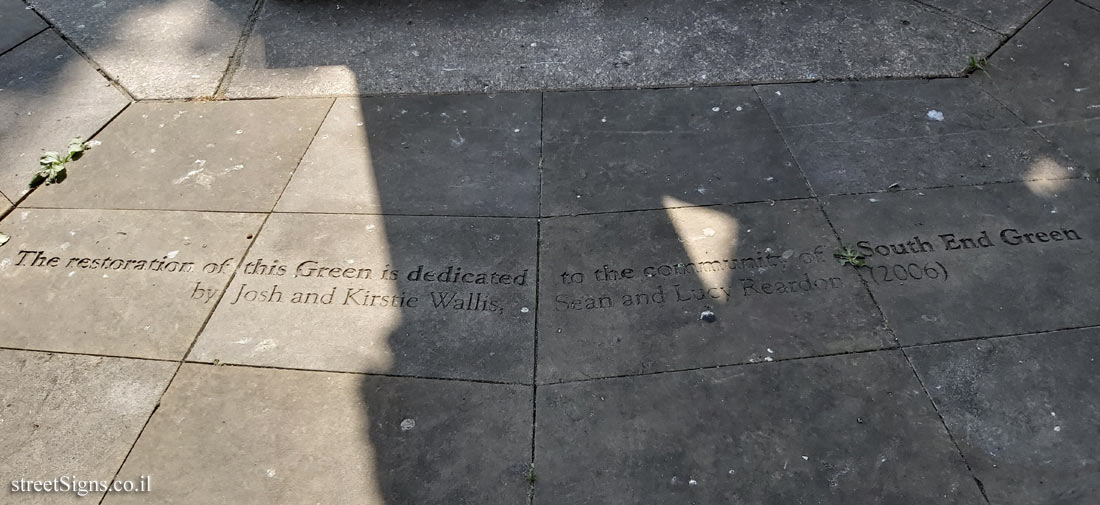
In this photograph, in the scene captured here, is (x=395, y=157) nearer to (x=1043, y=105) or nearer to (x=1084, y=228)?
(x=1084, y=228)

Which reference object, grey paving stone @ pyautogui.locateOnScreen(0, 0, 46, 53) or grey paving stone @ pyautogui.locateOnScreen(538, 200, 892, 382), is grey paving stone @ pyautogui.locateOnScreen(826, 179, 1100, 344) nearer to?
grey paving stone @ pyautogui.locateOnScreen(538, 200, 892, 382)

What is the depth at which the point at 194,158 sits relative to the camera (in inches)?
185

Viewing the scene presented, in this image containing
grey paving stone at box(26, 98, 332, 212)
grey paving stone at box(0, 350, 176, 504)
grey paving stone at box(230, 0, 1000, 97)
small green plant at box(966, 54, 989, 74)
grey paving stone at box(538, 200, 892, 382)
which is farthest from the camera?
grey paving stone at box(230, 0, 1000, 97)

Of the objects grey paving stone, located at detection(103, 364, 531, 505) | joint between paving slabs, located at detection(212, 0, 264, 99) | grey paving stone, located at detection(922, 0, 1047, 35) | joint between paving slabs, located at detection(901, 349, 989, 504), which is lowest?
joint between paving slabs, located at detection(901, 349, 989, 504)

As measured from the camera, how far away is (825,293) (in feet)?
11.8

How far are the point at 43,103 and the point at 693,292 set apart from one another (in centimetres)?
492

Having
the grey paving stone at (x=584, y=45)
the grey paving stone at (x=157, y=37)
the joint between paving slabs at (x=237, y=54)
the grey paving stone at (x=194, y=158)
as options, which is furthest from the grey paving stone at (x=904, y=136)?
the grey paving stone at (x=157, y=37)

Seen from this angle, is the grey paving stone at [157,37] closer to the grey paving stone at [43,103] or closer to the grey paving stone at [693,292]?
the grey paving stone at [43,103]

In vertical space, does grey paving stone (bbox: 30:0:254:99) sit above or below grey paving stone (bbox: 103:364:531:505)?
above

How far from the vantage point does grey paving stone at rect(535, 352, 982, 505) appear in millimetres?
2859

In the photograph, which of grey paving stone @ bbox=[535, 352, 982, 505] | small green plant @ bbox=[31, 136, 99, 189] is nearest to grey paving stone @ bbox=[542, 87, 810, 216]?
grey paving stone @ bbox=[535, 352, 982, 505]

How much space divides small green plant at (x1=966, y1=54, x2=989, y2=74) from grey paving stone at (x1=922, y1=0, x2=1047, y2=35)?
0.43 m

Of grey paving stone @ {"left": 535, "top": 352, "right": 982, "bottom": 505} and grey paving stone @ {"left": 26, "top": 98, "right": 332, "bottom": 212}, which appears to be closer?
grey paving stone @ {"left": 535, "top": 352, "right": 982, "bottom": 505}

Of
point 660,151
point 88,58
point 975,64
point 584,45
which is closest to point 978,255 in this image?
A: point 660,151
